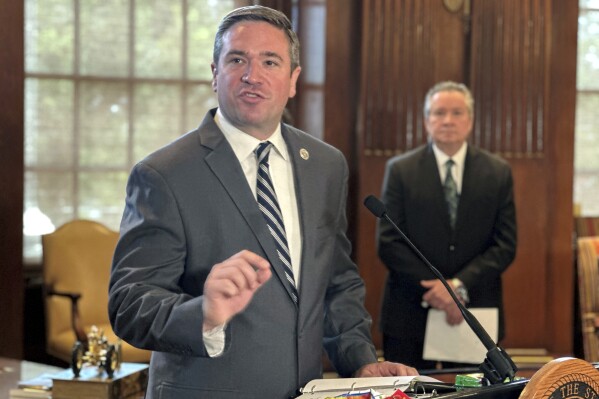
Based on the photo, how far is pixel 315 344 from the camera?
2.10 metres

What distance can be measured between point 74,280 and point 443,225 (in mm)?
2136

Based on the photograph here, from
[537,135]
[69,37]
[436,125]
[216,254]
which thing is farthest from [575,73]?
[216,254]

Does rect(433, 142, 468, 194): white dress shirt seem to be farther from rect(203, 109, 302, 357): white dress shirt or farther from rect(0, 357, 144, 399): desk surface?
rect(203, 109, 302, 357): white dress shirt

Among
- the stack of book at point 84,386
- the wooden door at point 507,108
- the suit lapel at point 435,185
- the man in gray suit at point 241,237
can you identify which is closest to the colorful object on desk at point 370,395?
the man in gray suit at point 241,237

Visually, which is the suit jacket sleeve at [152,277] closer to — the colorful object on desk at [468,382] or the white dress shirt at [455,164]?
the colorful object on desk at [468,382]

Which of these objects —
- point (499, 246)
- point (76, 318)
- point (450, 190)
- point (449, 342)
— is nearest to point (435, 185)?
point (450, 190)

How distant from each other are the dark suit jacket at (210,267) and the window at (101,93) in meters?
3.42

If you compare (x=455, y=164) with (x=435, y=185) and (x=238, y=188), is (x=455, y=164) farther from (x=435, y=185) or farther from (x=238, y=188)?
(x=238, y=188)

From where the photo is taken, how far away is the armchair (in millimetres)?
4941

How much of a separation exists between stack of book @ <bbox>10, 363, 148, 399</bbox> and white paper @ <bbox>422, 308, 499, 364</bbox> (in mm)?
1211

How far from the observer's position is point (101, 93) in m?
5.42

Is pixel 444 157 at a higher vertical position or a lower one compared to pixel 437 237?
higher

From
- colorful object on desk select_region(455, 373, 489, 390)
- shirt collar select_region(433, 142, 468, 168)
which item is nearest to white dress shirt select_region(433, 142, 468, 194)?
shirt collar select_region(433, 142, 468, 168)

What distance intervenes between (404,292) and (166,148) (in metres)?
2.08
